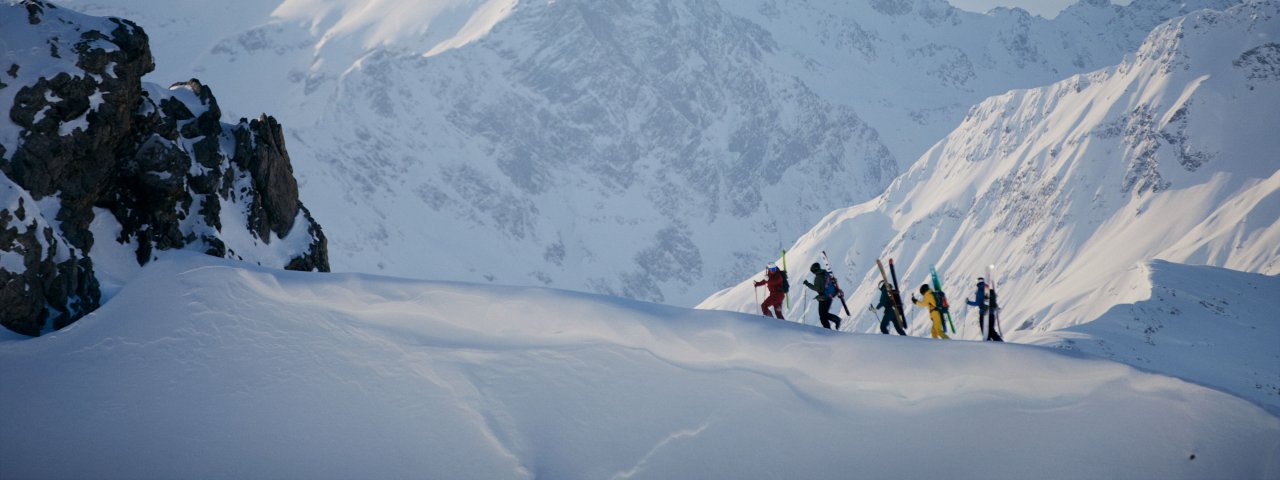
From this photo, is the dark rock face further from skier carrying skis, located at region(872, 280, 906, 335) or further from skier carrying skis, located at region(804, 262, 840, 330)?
skier carrying skis, located at region(872, 280, 906, 335)

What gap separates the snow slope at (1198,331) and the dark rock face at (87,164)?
1915cm

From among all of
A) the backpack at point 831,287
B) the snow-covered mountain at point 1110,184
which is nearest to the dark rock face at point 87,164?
the backpack at point 831,287

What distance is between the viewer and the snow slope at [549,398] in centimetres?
1345

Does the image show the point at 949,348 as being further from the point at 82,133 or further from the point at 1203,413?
the point at 82,133

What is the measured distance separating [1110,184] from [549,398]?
4959 inches

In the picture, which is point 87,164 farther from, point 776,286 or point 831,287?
point 831,287

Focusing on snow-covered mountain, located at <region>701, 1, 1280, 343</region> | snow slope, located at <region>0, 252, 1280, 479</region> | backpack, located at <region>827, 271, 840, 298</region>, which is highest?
snow-covered mountain, located at <region>701, 1, 1280, 343</region>

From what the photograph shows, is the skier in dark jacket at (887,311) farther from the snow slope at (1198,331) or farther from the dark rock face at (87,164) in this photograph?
the dark rock face at (87,164)

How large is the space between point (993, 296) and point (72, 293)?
1755cm

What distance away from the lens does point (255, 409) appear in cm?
1468

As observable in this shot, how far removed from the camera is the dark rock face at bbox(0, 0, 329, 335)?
19188 mm

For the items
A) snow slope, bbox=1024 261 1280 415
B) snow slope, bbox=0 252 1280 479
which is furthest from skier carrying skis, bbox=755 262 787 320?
snow slope, bbox=1024 261 1280 415

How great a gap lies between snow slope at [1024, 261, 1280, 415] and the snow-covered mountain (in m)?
38.8

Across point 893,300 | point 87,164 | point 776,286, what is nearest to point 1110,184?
point 893,300
